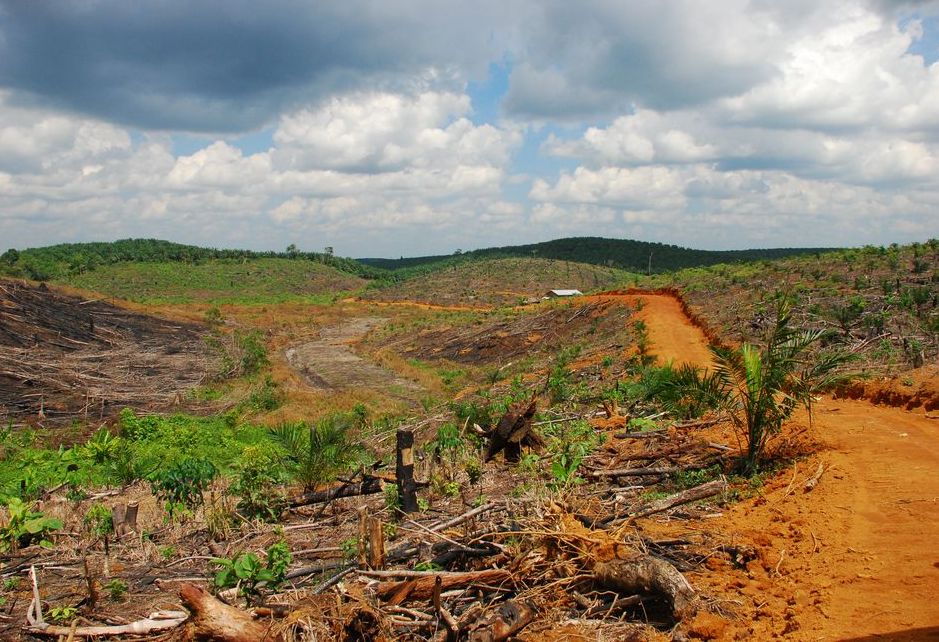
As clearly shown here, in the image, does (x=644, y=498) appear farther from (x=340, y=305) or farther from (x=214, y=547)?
(x=340, y=305)

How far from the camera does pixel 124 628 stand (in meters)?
4.35

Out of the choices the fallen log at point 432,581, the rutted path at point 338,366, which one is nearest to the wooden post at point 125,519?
the fallen log at point 432,581

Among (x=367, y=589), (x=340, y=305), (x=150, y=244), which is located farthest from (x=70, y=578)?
(x=150, y=244)

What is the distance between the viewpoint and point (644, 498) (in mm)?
6203

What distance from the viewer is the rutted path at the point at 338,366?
85.8 ft

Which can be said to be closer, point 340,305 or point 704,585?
point 704,585

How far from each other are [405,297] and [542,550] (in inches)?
2569

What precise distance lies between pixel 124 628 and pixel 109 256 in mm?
103514

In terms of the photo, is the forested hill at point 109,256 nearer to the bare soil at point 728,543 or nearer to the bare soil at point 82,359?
the bare soil at point 82,359

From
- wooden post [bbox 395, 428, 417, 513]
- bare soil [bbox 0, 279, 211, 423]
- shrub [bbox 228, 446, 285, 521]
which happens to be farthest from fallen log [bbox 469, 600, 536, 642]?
bare soil [bbox 0, 279, 211, 423]

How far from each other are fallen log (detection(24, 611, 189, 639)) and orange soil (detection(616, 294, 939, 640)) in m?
3.57

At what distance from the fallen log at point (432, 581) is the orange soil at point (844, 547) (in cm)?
140

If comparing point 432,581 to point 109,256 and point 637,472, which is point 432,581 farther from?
point 109,256

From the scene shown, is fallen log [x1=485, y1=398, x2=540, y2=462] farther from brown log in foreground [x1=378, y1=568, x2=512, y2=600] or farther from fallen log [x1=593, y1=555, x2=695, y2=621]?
fallen log [x1=593, y1=555, x2=695, y2=621]
